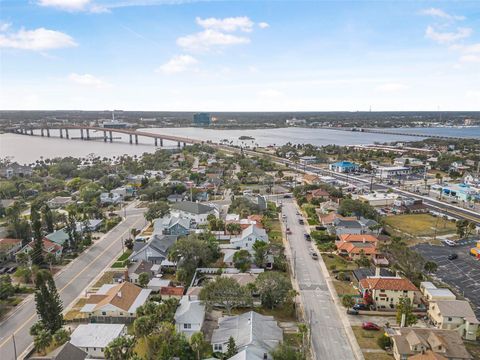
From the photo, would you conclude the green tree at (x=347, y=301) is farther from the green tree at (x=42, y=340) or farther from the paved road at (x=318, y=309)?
the green tree at (x=42, y=340)

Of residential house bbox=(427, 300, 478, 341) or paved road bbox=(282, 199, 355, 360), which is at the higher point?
residential house bbox=(427, 300, 478, 341)

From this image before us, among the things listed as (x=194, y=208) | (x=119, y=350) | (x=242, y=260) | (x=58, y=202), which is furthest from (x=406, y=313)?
(x=58, y=202)

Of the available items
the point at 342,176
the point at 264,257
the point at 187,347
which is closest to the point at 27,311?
the point at 187,347

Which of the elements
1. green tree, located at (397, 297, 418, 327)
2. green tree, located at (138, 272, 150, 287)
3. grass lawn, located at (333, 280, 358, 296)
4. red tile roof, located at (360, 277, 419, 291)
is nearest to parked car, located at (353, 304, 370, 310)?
red tile roof, located at (360, 277, 419, 291)

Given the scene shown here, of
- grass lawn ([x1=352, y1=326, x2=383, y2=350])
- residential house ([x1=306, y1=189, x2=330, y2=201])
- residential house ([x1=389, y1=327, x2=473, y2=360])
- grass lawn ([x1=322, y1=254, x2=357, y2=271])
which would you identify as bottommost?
grass lawn ([x1=352, y1=326, x2=383, y2=350])

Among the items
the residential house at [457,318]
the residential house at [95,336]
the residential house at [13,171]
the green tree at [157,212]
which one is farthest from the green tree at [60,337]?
the residential house at [13,171]

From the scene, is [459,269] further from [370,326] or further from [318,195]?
[318,195]

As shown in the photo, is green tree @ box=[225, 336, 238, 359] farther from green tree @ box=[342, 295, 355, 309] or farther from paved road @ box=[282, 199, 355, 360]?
green tree @ box=[342, 295, 355, 309]
